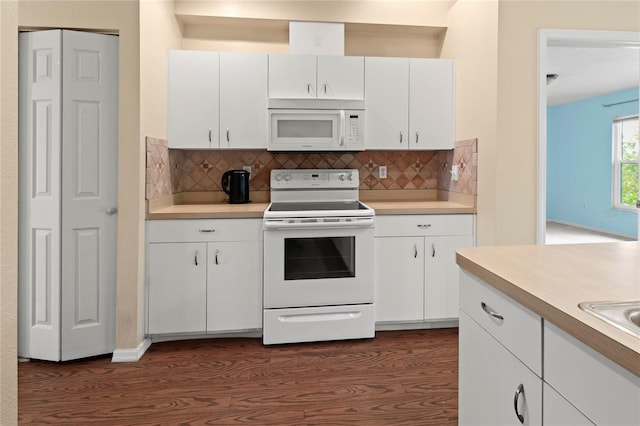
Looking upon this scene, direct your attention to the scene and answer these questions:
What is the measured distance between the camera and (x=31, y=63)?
2336 mm

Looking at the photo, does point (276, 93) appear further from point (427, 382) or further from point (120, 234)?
→ point (427, 382)

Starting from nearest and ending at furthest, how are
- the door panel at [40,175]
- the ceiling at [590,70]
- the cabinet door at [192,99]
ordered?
the door panel at [40,175]
the cabinet door at [192,99]
the ceiling at [590,70]

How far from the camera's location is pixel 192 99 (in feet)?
9.75

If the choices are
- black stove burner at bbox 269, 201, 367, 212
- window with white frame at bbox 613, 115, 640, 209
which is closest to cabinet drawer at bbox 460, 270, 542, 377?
black stove burner at bbox 269, 201, 367, 212

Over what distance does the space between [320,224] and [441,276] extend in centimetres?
97

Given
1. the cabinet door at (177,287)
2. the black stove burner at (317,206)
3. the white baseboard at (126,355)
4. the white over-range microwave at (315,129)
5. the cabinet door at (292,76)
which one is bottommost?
the white baseboard at (126,355)

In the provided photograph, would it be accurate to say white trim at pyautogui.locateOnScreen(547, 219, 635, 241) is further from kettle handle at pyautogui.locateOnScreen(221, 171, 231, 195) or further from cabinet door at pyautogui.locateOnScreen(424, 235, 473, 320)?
kettle handle at pyautogui.locateOnScreen(221, 171, 231, 195)

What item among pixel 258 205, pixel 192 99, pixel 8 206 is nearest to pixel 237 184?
pixel 258 205

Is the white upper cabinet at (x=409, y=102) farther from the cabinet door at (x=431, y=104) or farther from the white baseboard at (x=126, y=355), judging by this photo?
the white baseboard at (x=126, y=355)

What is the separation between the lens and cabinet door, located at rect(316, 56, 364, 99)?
3.08 meters

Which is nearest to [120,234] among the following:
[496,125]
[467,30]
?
[496,125]

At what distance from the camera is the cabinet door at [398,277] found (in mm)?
2847

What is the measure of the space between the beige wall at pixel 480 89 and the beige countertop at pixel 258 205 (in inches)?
8.4

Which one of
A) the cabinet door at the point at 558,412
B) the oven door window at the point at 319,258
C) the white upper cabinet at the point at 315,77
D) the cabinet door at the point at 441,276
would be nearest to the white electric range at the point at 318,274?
the oven door window at the point at 319,258
